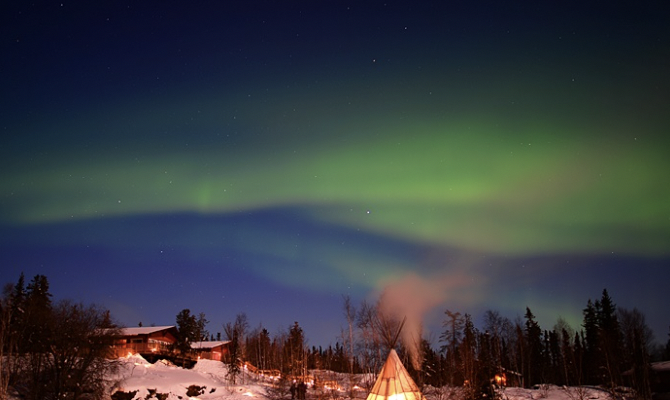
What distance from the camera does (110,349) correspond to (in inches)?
1394

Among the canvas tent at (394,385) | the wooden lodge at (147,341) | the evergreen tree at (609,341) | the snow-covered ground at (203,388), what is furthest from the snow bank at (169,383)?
the evergreen tree at (609,341)

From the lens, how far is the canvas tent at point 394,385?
1877 centimetres

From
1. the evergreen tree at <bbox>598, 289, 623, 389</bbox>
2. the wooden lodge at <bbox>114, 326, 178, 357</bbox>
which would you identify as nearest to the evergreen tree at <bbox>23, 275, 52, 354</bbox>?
the wooden lodge at <bbox>114, 326, 178, 357</bbox>

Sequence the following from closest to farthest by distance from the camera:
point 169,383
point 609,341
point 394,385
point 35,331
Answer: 1. point 394,385
2. point 35,331
3. point 169,383
4. point 609,341

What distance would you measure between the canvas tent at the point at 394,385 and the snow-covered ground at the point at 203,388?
54.6ft

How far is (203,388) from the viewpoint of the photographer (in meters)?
41.8

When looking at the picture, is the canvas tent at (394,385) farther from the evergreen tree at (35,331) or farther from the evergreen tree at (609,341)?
the evergreen tree at (609,341)

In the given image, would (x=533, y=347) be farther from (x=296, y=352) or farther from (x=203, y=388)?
(x=203, y=388)

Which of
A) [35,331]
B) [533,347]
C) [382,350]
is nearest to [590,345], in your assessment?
[533,347]

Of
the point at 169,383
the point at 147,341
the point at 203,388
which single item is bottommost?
the point at 203,388

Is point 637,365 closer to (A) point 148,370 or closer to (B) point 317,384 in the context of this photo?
(B) point 317,384

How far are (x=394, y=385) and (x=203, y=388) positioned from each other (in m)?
28.0

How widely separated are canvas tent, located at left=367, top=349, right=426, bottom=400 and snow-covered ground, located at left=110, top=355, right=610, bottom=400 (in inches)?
656

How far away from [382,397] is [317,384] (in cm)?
3660
